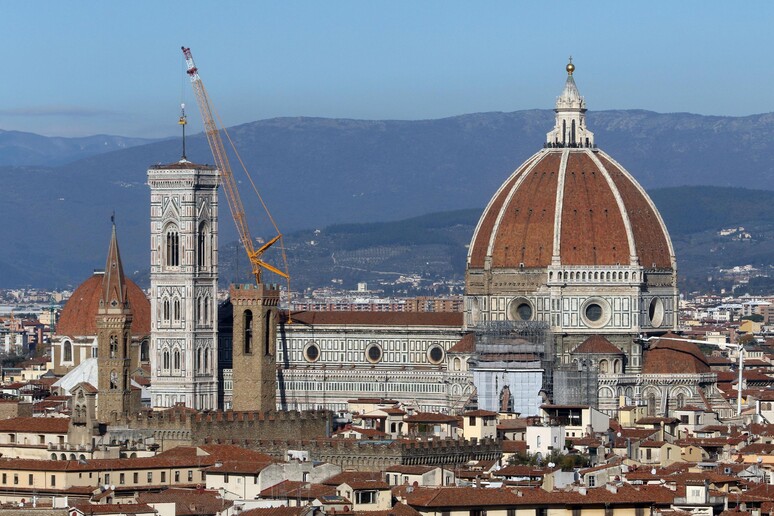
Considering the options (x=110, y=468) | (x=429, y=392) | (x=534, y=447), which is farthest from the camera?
(x=429, y=392)

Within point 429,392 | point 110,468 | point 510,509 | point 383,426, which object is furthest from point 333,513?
point 429,392

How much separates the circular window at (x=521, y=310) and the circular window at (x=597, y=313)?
2596 millimetres

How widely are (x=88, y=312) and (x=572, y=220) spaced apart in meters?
36.5

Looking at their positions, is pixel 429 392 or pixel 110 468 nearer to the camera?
pixel 110 468

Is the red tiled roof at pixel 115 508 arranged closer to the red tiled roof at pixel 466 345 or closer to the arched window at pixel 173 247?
the red tiled roof at pixel 466 345

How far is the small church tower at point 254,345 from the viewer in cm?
12625

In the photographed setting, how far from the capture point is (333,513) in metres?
66.9

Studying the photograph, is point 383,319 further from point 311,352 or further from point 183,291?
point 183,291

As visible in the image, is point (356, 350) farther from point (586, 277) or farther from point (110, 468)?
point (110, 468)

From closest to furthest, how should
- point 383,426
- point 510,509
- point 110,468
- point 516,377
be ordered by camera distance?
point 510,509, point 110,468, point 383,426, point 516,377

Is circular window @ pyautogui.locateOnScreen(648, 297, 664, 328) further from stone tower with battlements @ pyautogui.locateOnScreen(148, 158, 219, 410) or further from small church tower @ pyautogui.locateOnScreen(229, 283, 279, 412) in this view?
stone tower with battlements @ pyautogui.locateOnScreen(148, 158, 219, 410)

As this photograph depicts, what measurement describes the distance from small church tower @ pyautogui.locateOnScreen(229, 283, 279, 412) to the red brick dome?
10.1 m

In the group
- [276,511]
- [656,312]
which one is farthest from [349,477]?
[656,312]

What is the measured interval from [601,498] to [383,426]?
3967 cm
